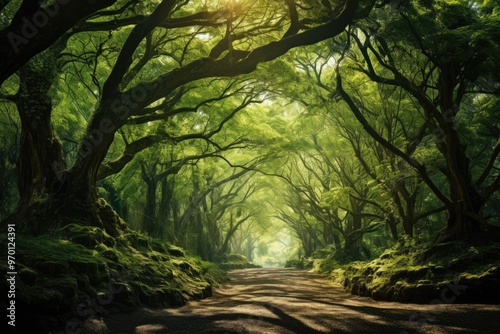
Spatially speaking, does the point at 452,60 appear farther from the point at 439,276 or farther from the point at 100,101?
the point at 100,101

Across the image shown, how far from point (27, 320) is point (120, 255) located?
3.83 metres

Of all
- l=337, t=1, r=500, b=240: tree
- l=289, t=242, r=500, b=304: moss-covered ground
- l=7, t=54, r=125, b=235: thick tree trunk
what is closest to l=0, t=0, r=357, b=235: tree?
l=7, t=54, r=125, b=235: thick tree trunk

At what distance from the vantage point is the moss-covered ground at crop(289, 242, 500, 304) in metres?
6.52

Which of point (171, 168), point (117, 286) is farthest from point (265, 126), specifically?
point (117, 286)

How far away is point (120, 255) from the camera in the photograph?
8188mm

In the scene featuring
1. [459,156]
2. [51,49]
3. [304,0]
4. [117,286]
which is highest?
[304,0]

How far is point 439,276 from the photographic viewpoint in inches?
298

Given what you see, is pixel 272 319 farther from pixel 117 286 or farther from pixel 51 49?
pixel 51 49

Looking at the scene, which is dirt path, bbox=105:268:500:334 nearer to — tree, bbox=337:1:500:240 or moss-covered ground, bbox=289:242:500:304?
moss-covered ground, bbox=289:242:500:304

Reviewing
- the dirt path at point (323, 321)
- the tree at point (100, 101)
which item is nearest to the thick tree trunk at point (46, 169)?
the tree at point (100, 101)

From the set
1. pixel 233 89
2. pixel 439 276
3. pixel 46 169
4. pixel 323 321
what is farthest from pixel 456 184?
pixel 46 169

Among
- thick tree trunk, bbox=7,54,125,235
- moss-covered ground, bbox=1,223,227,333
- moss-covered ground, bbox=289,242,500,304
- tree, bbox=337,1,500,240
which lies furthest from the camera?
thick tree trunk, bbox=7,54,125,235

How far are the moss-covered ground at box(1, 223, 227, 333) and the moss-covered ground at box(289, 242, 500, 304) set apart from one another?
16.1 feet

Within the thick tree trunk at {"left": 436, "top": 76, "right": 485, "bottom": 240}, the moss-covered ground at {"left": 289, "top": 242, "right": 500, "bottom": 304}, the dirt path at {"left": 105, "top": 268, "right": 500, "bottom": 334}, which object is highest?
the thick tree trunk at {"left": 436, "top": 76, "right": 485, "bottom": 240}
